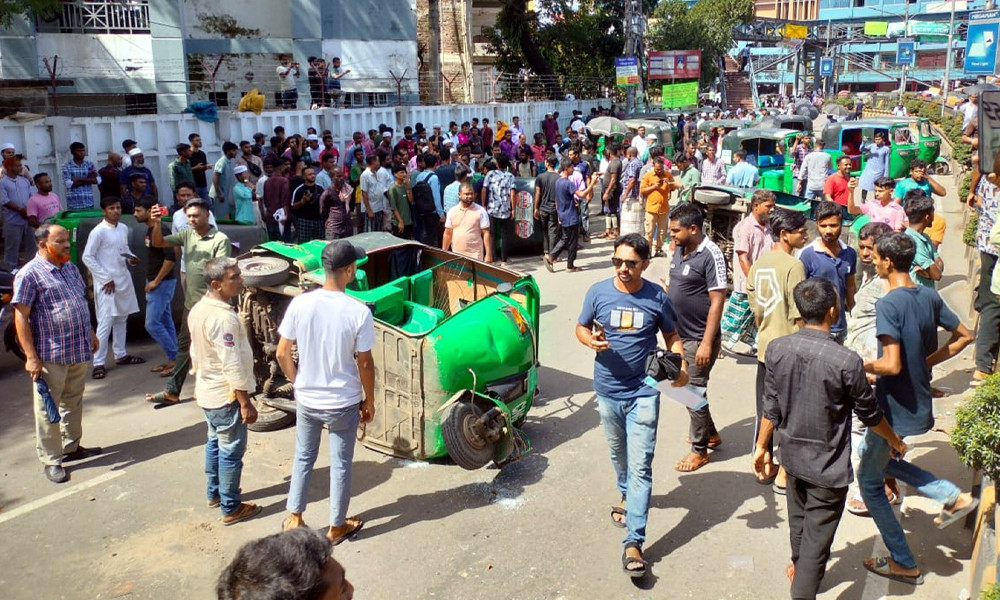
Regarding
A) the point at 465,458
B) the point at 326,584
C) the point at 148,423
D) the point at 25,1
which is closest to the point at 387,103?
the point at 25,1

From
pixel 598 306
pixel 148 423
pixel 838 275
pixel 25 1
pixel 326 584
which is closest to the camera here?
pixel 326 584

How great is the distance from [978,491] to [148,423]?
6.10 metres

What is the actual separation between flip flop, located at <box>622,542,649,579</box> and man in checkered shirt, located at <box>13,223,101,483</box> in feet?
13.1

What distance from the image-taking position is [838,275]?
593cm

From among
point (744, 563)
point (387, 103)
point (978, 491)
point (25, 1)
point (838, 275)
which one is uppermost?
point (25, 1)

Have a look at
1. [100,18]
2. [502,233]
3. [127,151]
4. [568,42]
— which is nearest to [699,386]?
[502,233]

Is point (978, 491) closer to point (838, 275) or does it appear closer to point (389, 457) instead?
point (838, 275)

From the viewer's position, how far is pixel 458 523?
5.21 m

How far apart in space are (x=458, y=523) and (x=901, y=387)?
2725mm

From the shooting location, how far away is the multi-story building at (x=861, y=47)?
65.9 meters

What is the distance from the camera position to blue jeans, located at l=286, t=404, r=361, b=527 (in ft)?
15.6

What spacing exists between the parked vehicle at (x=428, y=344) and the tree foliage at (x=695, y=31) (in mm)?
44130

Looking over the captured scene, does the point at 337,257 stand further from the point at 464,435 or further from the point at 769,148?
the point at 769,148

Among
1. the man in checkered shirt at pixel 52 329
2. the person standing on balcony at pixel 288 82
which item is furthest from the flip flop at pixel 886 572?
the person standing on balcony at pixel 288 82
